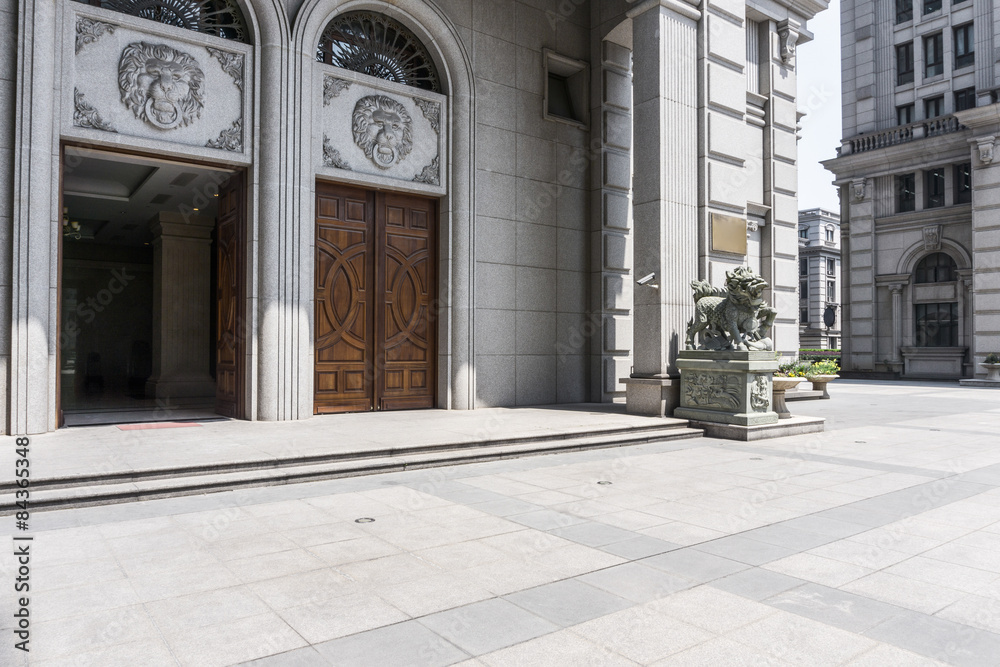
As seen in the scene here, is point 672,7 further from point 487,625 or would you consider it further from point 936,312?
point 936,312

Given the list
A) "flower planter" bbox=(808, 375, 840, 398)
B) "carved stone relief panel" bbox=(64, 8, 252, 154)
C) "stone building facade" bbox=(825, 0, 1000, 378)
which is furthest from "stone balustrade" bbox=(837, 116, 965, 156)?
"carved stone relief panel" bbox=(64, 8, 252, 154)

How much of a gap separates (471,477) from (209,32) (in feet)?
28.0

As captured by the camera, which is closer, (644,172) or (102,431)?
(102,431)

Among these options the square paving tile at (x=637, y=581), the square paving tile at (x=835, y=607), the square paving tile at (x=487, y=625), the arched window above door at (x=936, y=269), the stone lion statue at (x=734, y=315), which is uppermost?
the arched window above door at (x=936, y=269)

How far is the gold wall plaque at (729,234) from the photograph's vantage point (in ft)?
42.6

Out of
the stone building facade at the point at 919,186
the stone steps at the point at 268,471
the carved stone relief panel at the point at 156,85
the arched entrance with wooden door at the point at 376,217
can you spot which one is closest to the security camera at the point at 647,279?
the stone steps at the point at 268,471

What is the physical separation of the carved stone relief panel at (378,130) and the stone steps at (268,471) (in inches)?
225

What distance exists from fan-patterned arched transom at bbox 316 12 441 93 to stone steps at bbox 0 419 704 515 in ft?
24.5

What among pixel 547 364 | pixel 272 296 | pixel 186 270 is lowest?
pixel 547 364

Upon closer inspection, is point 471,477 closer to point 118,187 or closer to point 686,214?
point 686,214

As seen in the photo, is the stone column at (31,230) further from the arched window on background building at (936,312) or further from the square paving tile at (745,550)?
the arched window on background building at (936,312)

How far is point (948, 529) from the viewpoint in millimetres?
5543

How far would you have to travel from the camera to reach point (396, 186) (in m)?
12.3

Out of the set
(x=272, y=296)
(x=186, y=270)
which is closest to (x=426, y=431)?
(x=272, y=296)
